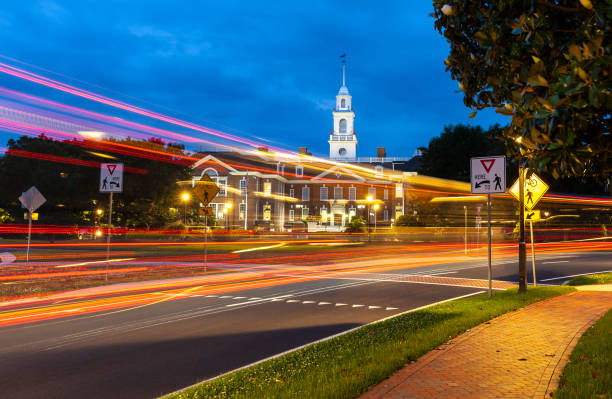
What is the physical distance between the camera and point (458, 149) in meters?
53.0

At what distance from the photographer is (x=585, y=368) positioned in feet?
18.5

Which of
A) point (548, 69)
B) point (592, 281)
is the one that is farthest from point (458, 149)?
point (548, 69)

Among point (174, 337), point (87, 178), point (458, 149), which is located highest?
point (458, 149)

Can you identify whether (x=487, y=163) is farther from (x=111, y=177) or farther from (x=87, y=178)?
(x=87, y=178)

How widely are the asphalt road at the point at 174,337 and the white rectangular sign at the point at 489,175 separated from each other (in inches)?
129

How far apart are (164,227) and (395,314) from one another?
3817 centimetres

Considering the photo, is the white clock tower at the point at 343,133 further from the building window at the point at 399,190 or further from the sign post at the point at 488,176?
the sign post at the point at 488,176

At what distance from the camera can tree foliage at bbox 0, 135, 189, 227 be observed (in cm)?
4072

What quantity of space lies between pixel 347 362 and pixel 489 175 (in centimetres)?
707

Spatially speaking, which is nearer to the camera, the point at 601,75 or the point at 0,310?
the point at 601,75

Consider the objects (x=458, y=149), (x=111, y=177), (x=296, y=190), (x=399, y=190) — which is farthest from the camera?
(x=296, y=190)

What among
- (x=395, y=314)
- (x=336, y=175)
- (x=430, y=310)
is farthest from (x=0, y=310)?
(x=336, y=175)

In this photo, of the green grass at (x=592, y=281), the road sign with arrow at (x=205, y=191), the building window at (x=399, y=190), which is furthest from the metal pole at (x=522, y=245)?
the building window at (x=399, y=190)

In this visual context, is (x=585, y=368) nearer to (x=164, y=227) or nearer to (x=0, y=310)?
(x=0, y=310)
